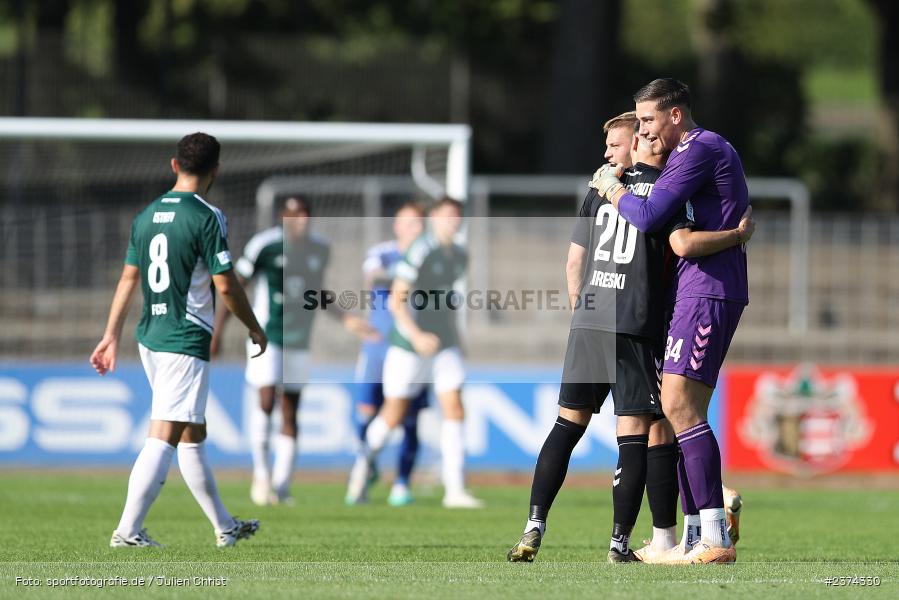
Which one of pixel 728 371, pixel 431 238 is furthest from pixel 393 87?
pixel 431 238

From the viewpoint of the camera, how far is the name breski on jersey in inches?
286

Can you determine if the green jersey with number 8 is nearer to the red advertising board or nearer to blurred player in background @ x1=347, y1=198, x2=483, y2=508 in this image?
blurred player in background @ x1=347, y1=198, x2=483, y2=508

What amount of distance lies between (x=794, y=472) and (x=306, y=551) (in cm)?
939

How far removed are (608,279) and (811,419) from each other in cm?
968

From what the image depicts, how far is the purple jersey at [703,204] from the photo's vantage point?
7012 mm

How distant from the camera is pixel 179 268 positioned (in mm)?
7953

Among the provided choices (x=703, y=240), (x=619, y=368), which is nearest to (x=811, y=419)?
(x=619, y=368)

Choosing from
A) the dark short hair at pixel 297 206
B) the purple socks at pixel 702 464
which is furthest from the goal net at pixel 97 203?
the purple socks at pixel 702 464

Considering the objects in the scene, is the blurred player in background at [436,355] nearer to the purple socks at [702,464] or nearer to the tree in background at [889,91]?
the purple socks at [702,464]

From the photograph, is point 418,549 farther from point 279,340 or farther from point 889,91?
point 889,91

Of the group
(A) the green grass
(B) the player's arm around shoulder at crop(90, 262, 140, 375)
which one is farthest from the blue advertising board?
(B) the player's arm around shoulder at crop(90, 262, 140, 375)

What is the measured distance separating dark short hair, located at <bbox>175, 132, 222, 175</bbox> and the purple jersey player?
2346 millimetres

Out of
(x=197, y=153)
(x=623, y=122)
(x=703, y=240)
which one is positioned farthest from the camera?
(x=197, y=153)

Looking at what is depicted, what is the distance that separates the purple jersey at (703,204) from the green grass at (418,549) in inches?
57.1
